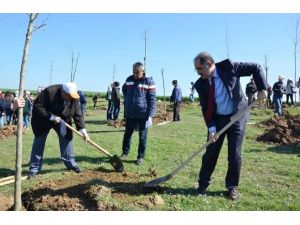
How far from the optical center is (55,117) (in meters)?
8.12

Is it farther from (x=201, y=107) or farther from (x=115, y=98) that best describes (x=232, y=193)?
(x=115, y=98)

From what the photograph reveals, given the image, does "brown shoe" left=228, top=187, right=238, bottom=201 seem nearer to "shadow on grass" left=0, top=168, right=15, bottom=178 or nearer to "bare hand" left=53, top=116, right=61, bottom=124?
"bare hand" left=53, top=116, right=61, bottom=124

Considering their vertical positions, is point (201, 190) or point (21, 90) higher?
point (21, 90)

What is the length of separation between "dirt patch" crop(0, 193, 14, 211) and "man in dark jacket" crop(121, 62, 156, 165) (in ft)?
10.0

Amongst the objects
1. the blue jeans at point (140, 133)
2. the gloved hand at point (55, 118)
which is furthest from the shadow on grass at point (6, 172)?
the blue jeans at point (140, 133)

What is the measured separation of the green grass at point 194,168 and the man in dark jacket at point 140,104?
0.64 m

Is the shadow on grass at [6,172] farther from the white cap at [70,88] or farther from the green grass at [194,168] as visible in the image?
the white cap at [70,88]

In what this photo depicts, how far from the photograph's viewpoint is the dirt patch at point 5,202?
6.77m

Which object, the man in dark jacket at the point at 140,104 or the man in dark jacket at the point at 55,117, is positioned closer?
the man in dark jacket at the point at 55,117

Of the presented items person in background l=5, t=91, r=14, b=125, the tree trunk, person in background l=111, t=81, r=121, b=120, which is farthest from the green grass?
person in background l=111, t=81, r=121, b=120

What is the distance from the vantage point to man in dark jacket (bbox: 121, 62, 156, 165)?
31.0 ft

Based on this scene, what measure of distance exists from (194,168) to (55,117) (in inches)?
118

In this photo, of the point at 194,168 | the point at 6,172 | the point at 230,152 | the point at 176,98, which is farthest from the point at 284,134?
the point at 176,98

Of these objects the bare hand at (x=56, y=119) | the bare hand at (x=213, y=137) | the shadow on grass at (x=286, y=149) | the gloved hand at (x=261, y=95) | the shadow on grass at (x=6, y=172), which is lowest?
the shadow on grass at (x=6, y=172)
